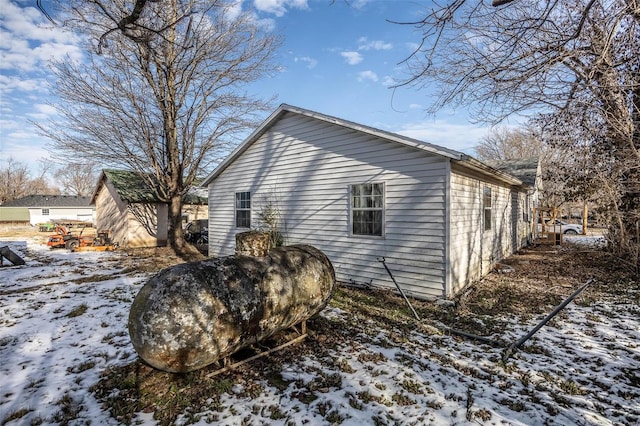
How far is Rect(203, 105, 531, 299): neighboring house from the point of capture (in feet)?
22.7

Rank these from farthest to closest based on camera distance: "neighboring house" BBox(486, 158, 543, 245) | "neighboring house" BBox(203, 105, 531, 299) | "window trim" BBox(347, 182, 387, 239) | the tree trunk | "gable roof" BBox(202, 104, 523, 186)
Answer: "neighboring house" BBox(486, 158, 543, 245)
the tree trunk
"window trim" BBox(347, 182, 387, 239)
"neighboring house" BBox(203, 105, 531, 299)
"gable roof" BBox(202, 104, 523, 186)

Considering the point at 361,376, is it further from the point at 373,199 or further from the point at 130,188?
the point at 130,188

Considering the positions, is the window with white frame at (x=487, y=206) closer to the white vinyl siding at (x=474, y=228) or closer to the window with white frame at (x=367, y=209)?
the white vinyl siding at (x=474, y=228)

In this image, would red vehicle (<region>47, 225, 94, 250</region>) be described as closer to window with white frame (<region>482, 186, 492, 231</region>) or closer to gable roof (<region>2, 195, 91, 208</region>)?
window with white frame (<region>482, 186, 492, 231</region>)

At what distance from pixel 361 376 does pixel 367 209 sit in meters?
4.73

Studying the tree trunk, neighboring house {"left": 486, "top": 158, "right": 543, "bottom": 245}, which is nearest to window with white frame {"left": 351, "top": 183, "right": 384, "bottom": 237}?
the tree trunk

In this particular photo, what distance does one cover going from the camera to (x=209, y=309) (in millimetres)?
3316

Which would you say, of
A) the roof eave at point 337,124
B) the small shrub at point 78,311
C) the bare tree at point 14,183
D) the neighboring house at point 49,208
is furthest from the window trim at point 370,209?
the bare tree at point 14,183

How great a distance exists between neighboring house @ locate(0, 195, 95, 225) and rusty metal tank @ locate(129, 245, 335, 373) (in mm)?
42659

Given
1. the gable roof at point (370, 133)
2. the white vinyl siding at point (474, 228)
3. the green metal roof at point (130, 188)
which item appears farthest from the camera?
the green metal roof at point (130, 188)

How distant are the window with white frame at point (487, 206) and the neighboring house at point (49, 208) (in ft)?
141

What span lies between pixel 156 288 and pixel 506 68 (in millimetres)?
5658

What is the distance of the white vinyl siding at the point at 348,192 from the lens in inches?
275

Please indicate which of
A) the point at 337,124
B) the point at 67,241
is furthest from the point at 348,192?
the point at 67,241
